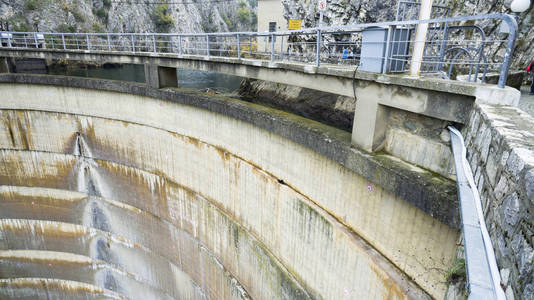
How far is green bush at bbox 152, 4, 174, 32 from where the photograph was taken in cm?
6594

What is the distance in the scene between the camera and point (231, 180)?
8703mm

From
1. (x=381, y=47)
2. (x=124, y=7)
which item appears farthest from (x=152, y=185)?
(x=124, y=7)

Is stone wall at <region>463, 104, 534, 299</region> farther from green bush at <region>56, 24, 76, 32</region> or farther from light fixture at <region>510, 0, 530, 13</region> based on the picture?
green bush at <region>56, 24, 76, 32</region>

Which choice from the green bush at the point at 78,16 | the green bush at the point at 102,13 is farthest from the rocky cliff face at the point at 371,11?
the green bush at the point at 102,13

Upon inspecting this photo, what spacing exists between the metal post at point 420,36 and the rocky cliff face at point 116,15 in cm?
5152

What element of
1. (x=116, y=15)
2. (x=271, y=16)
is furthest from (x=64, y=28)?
(x=271, y=16)

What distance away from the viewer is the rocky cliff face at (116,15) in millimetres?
43000

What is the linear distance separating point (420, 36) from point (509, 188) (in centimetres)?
292

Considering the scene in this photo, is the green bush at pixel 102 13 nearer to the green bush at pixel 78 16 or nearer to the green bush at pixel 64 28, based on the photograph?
the green bush at pixel 78 16

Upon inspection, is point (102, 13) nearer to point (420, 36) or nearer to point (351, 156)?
point (351, 156)

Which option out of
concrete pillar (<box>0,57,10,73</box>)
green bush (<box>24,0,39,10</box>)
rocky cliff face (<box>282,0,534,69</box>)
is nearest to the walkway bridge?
concrete pillar (<box>0,57,10,73</box>)

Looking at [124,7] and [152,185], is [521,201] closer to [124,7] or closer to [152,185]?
[152,185]

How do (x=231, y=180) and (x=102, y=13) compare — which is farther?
(x=102, y=13)

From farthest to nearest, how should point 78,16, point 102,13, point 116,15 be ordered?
point 116,15, point 102,13, point 78,16
